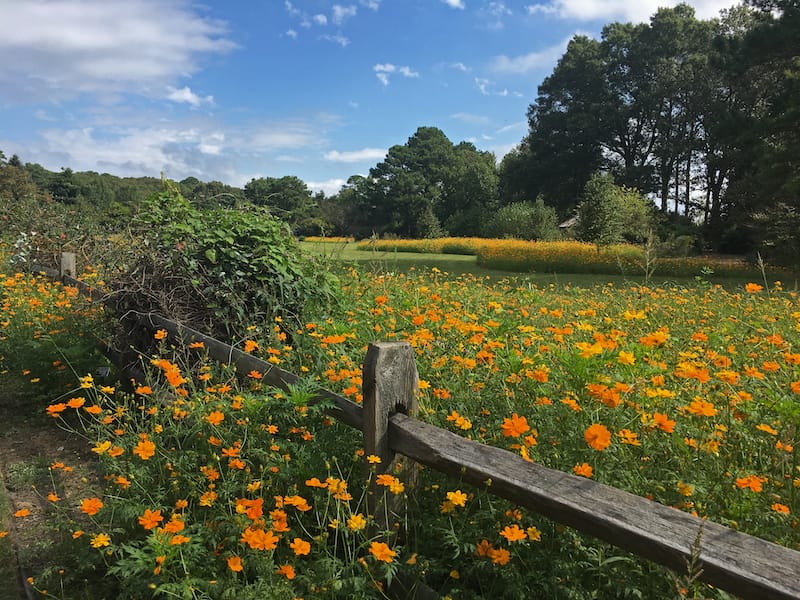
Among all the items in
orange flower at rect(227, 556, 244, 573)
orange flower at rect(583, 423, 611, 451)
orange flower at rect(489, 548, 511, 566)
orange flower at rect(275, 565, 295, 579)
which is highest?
orange flower at rect(583, 423, 611, 451)

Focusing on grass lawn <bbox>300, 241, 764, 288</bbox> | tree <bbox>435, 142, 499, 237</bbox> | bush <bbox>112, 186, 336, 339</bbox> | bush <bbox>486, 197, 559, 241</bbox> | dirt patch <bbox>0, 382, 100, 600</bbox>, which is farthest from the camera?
tree <bbox>435, 142, 499, 237</bbox>

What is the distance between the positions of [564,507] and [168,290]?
12.1ft

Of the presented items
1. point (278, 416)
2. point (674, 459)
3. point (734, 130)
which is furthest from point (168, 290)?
point (734, 130)

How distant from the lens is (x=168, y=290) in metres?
4.26

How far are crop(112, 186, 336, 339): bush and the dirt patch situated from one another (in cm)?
110

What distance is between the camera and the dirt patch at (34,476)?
251 cm

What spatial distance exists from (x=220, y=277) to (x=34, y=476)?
1784 millimetres

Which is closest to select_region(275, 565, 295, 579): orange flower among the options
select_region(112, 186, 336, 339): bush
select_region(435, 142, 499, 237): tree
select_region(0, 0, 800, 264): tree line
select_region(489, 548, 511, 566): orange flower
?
select_region(489, 548, 511, 566): orange flower

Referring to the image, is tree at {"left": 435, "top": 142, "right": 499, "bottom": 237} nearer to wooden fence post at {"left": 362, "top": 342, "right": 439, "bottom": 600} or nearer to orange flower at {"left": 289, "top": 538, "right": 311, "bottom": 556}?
wooden fence post at {"left": 362, "top": 342, "right": 439, "bottom": 600}

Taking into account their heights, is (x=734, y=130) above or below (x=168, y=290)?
above

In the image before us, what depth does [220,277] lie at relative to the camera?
4.21 metres

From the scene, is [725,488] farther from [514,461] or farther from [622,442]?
[514,461]

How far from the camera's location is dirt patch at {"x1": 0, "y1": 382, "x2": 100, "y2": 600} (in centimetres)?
251

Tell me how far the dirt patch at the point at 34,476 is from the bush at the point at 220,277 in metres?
1.10
